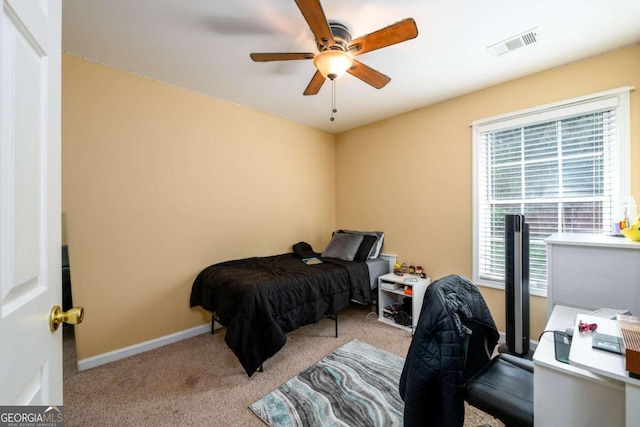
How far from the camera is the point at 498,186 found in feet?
8.74

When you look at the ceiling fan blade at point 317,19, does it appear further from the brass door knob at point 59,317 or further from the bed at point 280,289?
the bed at point 280,289

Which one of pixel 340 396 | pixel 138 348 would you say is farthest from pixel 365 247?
pixel 138 348

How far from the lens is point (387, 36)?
60.0 inches

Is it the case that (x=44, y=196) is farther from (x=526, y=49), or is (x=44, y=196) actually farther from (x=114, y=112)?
(x=526, y=49)

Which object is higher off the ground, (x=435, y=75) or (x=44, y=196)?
(x=435, y=75)

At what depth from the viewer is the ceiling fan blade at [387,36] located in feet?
4.66

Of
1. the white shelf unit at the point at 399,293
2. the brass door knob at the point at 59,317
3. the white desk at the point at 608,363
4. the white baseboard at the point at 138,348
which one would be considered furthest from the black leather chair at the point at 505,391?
the white baseboard at the point at 138,348

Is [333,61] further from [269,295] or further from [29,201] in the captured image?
[269,295]

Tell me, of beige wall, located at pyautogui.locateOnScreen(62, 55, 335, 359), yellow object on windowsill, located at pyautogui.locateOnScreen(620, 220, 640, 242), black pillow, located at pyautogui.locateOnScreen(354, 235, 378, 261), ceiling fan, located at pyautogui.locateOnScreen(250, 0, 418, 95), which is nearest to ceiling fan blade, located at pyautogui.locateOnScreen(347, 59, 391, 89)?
ceiling fan, located at pyautogui.locateOnScreen(250, 0, 418, 95)

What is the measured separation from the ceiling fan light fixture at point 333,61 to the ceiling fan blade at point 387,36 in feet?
0.23

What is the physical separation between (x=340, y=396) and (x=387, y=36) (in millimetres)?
2343

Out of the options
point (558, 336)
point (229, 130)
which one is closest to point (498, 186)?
point (558, 336)

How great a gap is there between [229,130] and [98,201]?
145 centimetres

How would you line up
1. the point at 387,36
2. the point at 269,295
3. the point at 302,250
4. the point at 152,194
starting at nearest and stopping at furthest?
the point at 387,36
the point at 269,295
the point at 152,194
the point at 302,250
